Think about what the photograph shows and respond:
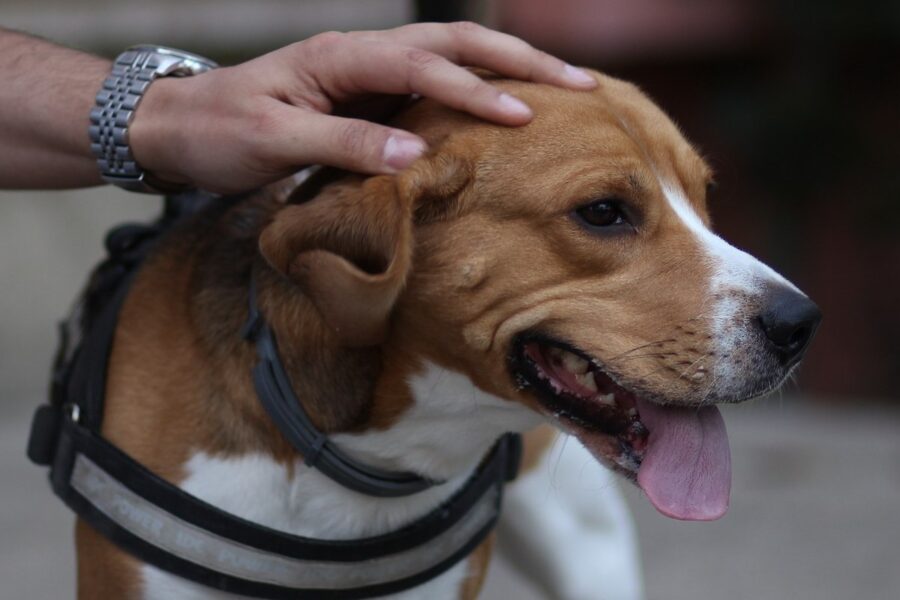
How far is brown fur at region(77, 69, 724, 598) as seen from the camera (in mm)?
2605

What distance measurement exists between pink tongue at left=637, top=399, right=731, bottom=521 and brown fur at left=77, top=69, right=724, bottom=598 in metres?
0.13

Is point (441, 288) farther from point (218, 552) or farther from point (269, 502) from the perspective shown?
point (218, 552)

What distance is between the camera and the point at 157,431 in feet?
9.48

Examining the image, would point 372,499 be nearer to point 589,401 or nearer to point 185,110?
point 589,401

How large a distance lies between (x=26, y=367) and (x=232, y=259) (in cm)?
473

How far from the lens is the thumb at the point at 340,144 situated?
2.59 m

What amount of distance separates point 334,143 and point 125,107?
535 mm

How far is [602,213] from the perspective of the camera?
2.72 m

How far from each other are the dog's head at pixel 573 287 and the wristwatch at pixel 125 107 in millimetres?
431

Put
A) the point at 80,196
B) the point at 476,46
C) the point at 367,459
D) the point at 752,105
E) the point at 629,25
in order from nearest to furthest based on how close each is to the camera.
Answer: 1. the point at 476,46
2. the point at 367,459
3. the point at 80,196
4. the point at 752,105
5. the point at 629,25

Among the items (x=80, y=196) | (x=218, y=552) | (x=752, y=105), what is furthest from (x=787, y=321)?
(x=80, y=196)

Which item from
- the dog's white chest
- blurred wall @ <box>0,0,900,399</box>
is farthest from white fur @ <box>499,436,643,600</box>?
blurred wall @ <box>0,0,900,399</box>

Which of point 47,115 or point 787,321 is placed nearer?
point 787,321

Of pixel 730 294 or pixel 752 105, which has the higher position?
pixel 730 294
